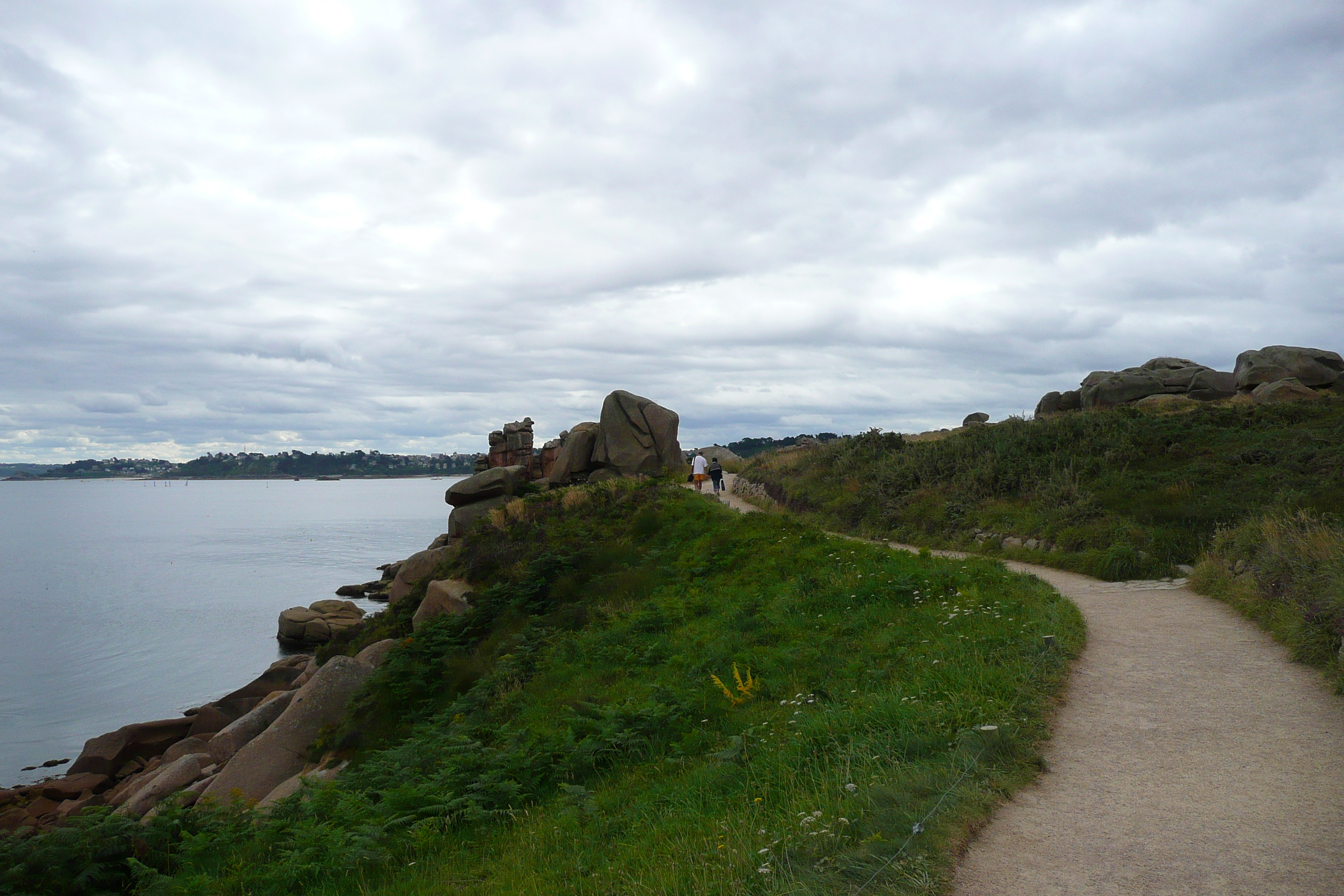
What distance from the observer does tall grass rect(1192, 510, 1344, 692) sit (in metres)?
8.71

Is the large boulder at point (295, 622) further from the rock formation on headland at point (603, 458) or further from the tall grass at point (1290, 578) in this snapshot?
the tall grass at point (1290, 578)

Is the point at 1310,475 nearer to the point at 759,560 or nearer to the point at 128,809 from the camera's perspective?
the point at 759,560

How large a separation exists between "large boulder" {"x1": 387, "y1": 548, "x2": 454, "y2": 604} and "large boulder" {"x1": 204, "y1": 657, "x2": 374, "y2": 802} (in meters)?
9.79

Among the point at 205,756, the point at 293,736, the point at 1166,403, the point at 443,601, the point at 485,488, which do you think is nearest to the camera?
the point at 293,736

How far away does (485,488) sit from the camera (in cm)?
3334

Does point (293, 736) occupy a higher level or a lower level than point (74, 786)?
higher

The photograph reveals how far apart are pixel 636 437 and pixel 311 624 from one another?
16.5m

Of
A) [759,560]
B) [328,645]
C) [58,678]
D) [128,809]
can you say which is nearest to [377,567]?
[58,678]

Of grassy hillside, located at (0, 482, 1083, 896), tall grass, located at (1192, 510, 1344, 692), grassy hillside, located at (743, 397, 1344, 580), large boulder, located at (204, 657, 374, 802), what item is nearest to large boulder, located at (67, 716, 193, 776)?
large boulder, located at (204, 657, 374, 802)

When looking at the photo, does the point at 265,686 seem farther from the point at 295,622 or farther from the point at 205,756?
the point at 295,622

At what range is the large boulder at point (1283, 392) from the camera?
29234 millimetres

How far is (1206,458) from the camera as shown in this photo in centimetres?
2002

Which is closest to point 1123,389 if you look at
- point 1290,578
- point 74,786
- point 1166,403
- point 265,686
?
point 1166,403

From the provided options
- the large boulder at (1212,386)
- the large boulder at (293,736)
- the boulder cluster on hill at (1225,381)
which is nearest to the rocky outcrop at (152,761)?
the large boulder at (293,736)
